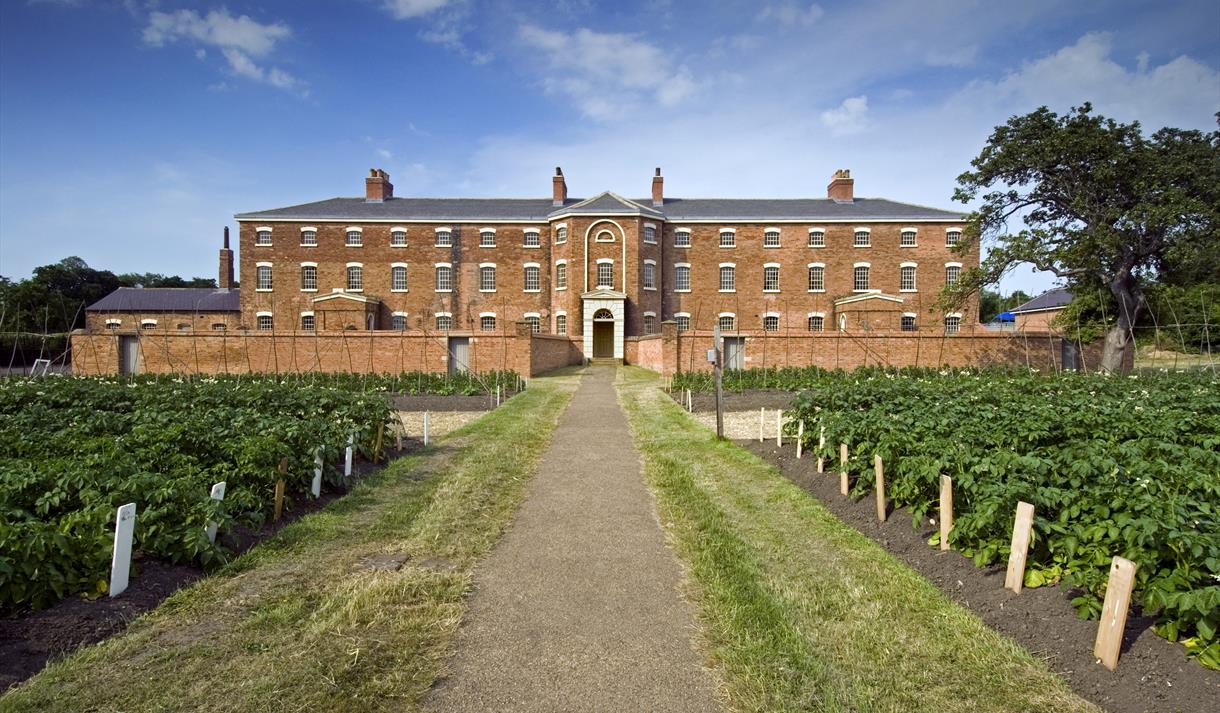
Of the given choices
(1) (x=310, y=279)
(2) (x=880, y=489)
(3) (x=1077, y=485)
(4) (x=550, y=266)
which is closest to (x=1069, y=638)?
(3) (x=1077, y=485)

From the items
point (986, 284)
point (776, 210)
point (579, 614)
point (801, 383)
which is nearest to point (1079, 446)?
point (579, 614)

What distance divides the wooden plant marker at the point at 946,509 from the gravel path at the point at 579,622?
2.63m

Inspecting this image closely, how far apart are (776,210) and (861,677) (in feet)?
142

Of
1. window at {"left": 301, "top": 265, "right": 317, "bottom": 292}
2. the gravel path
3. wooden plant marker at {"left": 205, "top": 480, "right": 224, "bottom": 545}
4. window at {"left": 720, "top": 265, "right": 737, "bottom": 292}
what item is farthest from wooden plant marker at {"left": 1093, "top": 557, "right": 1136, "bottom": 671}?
window at {"left": 301, "top": 265, "right": 317, "bottom": 292}

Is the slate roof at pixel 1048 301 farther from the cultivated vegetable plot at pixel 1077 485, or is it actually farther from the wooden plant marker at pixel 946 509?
the wooden plant marker at pixel 946 509

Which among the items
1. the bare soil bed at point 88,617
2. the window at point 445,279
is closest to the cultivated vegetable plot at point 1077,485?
the bare soil bed at point 88,617

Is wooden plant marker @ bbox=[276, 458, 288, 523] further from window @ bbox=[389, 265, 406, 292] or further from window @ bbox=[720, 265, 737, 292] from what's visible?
window @ bbox=[720, 265, 737, 292]

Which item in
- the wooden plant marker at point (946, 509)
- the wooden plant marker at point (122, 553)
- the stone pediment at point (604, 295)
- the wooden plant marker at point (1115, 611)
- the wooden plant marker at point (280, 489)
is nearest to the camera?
the wooden plant marker at point (1115, 611)

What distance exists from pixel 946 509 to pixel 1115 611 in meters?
2.12

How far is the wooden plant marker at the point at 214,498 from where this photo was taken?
5.61 metres

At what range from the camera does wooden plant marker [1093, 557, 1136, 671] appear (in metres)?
3.79

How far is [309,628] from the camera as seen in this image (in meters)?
4.42

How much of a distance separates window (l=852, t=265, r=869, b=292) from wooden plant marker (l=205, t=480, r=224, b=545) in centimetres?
4231

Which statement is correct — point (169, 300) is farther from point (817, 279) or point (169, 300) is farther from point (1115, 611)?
point (1115, 611)
